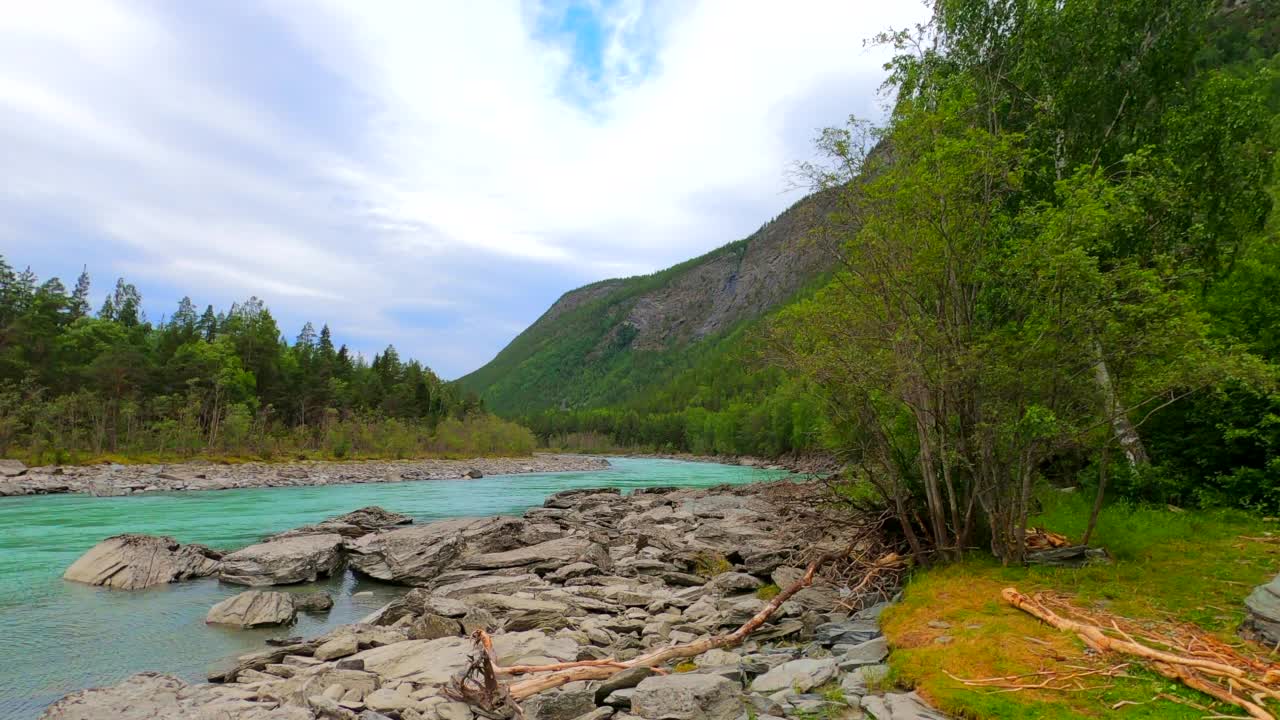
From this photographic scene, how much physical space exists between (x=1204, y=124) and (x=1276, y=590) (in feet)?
53.5

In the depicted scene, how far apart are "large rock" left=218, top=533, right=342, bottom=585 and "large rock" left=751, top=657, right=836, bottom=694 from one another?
14707 mm

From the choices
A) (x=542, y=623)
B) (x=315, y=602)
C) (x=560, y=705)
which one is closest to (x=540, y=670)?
(x=560, y=705)

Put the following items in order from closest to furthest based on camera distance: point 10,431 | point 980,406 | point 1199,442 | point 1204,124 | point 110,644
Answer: point 980,406
point 110,644
point 1199,442
point 1204,124
point 10,431

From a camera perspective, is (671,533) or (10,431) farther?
(10,431)

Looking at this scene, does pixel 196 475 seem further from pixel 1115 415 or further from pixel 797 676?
pixel 1115 415

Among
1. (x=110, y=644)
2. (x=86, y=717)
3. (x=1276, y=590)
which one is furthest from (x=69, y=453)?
(x=1276, y=590)

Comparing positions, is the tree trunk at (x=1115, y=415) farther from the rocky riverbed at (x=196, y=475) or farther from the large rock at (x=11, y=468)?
the large rock at (x=11, y=468)

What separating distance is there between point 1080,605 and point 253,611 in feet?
48.6

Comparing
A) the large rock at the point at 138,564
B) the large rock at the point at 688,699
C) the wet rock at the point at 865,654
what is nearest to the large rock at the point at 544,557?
the large rock at the point at 138,564

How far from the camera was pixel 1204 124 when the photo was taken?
17750 mm

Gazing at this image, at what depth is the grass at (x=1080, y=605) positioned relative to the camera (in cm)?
595

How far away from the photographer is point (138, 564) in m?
17.0

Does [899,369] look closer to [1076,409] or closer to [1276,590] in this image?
[1076,409]

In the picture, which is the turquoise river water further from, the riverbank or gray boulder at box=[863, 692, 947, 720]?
the riverbank
